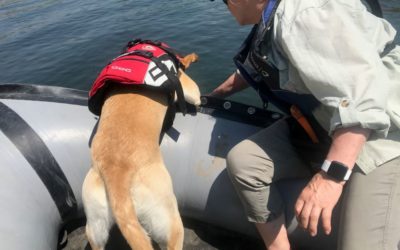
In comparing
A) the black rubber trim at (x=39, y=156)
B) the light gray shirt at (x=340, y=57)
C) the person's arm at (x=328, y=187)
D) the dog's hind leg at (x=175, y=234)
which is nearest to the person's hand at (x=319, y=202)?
the person's arm at (x=328, y=187)

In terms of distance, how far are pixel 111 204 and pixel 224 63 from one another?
3.77 meters

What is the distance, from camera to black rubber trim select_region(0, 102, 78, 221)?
7.61ft

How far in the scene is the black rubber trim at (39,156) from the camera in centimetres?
232

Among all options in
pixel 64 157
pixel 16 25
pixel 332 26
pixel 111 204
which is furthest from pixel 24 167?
pixel 16 25

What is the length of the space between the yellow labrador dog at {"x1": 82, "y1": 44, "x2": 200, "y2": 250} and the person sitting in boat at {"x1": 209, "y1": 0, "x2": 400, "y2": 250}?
0.42 metres

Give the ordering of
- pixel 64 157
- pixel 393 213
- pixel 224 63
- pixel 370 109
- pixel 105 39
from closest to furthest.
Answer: pixel 370 109
pixel 393 213
pixel 64 157
pixel 224 63
pixel 105 39

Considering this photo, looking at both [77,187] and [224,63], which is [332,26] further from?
[224,63]

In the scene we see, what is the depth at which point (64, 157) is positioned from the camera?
2.42 metres

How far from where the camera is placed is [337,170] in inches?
61.6

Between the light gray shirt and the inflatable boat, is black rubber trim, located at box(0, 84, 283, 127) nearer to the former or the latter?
the inflatable boat

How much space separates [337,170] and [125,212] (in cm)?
104

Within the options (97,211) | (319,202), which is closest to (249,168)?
(319,202)

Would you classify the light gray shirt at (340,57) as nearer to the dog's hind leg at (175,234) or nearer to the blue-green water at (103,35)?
the dog's hind leg at (175,234)

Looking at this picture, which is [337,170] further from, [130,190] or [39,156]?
[39,156]
